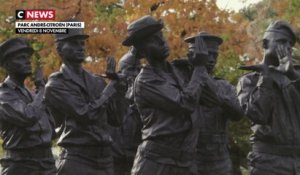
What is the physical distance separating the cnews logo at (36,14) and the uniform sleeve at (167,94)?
9.85 metres

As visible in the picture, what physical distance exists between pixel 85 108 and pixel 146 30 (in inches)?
49.1

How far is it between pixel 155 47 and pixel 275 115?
1858 mm

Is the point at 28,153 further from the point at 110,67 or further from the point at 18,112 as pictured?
the point at 110,67

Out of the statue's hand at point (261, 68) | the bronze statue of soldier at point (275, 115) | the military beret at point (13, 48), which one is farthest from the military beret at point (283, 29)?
the military beret at point (13, 48)

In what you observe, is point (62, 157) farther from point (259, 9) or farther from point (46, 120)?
point (259, 9)

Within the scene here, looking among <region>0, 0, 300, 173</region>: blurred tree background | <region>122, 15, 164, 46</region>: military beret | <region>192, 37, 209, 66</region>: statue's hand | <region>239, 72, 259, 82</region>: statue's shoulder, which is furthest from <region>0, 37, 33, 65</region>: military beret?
<region>0, 0, 300, 173</region>: blurred tree background

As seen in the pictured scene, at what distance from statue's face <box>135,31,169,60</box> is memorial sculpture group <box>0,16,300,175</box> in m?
0.01

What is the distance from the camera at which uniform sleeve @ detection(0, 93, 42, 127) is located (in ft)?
36.9

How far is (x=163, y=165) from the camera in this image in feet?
31.3

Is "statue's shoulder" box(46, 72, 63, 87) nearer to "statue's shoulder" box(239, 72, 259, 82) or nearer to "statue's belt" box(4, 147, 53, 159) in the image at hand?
"statue's belt" box(4, 147, 53, 159)

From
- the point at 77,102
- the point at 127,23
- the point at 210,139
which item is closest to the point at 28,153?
the point at 77,102

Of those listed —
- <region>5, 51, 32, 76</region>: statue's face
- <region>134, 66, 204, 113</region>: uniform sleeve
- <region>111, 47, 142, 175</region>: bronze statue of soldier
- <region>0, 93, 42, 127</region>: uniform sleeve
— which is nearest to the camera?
<region>134, 66, 204, 113</region>: uniform sleeve

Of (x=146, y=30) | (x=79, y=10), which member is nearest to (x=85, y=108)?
(x=146, y=30)

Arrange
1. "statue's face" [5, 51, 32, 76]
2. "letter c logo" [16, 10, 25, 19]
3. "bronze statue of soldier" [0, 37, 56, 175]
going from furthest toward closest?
1. "letter c logo" [16, 10, 25, 19]
2. "statue's face" [5, 51, 32, 76]
3. "bronze statue of soldier" [0, 37, 56, 175]
